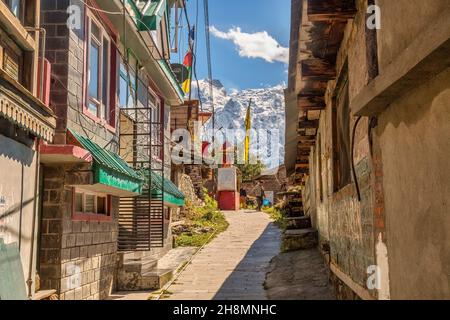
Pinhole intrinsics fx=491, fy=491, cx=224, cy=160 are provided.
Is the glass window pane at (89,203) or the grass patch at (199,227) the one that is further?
the grass patch at (199,227)

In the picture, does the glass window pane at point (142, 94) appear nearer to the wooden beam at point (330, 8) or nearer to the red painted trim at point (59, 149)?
the red painted trim at point (59, 149)

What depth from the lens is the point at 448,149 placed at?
271 centimetres

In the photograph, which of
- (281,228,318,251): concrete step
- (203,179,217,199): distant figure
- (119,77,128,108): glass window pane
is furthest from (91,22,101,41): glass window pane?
(203,179,217,199): distant figure

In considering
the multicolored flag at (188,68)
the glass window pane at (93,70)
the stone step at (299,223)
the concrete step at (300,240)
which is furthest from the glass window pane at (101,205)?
the multicolored flag at (188,68)

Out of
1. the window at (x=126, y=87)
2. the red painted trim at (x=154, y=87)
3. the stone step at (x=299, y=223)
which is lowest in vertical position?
the stone step at (x=299, y=223)

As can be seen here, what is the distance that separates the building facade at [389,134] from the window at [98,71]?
13.1 ft

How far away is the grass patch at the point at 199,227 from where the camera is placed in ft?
62.8

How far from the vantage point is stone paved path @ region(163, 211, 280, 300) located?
1063cm

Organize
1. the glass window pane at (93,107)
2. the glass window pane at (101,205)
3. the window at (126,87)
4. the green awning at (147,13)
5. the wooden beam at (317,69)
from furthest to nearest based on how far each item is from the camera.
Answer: the window at (126,87) → the green awning at (147,13) → the glass window pane at (101,205) → the glass window pane at (93,107) → the wooden beam at (317,69)

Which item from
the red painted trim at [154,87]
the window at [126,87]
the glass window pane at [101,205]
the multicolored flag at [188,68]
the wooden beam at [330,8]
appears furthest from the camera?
the multicolored flag at [188,68]

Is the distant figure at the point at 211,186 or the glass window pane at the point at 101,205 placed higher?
the distant figure at the point at 211,186

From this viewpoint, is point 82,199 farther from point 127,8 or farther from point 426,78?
point 426,78

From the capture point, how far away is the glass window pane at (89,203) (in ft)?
31.2
